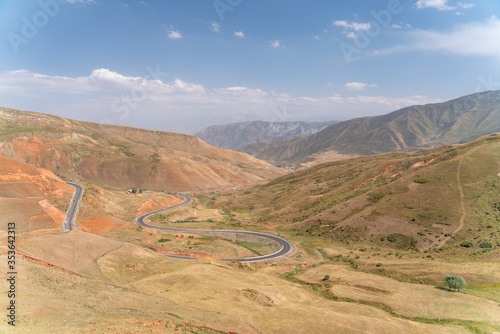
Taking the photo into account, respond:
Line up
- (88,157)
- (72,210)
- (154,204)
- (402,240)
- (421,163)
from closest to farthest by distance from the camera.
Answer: (402,240), (72,210), (421,163), (154,204), (88,157)

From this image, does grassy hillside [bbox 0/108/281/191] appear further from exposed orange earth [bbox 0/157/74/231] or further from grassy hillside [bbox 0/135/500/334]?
exposed orange earth [bbox 0/157/74/231]

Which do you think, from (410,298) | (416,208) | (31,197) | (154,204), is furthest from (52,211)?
(416,208)

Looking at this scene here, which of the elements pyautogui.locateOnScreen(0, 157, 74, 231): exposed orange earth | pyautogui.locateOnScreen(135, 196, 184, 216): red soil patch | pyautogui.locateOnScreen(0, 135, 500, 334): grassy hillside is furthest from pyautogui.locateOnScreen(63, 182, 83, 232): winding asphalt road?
pyautogui.locateOnScreen(135, 196, 184, 216): red soil patch

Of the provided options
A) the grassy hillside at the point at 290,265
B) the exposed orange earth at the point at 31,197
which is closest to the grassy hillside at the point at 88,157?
the grassy hillside at the point at 290,265

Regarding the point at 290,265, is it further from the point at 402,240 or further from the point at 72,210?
the point at 72,210

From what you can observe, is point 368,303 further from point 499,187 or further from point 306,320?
point 499,187
